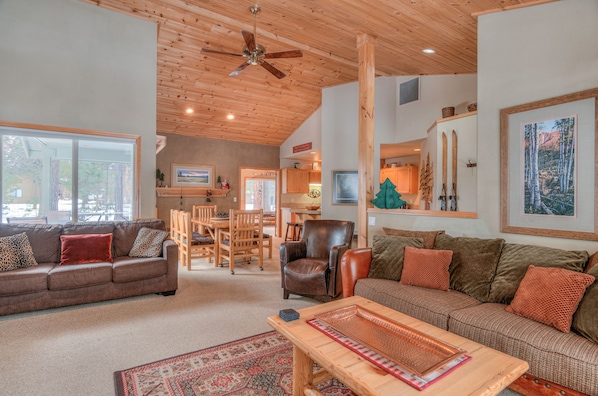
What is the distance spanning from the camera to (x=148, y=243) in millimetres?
3891

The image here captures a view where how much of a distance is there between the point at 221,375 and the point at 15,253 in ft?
8.98

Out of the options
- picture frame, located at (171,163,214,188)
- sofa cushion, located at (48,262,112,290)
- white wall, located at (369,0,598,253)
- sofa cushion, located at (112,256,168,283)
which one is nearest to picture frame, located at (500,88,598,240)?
white wall, located at (369,0,598,253)

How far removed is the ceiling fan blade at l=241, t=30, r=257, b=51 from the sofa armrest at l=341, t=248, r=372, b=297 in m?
2.77

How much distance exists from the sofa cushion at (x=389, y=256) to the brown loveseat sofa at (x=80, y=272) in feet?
7.83

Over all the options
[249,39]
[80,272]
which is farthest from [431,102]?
[80,272]

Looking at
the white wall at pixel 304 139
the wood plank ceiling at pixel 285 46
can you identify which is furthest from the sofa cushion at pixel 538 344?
the white wall at pixel 304 139

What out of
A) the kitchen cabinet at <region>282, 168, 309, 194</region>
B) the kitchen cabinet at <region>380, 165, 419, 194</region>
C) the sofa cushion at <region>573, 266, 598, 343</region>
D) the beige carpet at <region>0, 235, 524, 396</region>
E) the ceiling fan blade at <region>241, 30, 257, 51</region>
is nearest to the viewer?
the sofa cushion at <region>573, 266, 598, 343</region>

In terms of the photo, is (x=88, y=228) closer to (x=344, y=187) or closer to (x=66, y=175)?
(x=66, y=175)

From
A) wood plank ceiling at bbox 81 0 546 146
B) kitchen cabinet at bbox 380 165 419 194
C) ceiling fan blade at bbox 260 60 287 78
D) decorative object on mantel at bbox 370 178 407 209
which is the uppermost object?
wood plank ceiling at bbox 81 0 546 146

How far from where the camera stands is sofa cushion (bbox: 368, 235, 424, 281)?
2.97 m

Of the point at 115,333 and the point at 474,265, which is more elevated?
the point at 474,265

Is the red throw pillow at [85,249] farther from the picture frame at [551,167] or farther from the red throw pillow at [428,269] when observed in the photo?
the picture frame at [551,167]

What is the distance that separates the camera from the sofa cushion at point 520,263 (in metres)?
2.21

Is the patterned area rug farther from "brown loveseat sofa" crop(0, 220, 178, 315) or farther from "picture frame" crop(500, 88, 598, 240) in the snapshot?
"picture frame" crop(500, 88, 598, 240)
